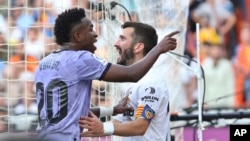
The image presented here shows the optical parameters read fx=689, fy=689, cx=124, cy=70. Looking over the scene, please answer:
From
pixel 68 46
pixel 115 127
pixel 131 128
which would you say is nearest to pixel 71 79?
pixel 68 46

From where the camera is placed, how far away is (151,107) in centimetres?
385

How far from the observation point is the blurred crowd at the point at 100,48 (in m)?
5.61

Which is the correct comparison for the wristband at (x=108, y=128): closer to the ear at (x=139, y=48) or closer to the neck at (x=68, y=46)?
the neck at (x=68, y=46)

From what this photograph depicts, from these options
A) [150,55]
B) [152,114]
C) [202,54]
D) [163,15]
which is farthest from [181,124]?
[202,54]

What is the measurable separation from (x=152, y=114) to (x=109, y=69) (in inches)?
22.7

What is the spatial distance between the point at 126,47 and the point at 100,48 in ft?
4.50

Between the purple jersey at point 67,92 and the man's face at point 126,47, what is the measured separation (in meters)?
0.78

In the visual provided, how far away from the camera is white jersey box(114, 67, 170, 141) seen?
3848mm

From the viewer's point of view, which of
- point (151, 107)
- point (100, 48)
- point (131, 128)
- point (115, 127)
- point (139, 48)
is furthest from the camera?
point (100, 48)

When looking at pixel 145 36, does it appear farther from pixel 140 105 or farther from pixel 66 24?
pixel 66 24

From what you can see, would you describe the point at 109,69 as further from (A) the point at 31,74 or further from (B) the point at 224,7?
(B) the point at 224,7

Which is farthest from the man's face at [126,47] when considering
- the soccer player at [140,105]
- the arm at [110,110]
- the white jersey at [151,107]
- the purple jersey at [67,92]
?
the purple jersey at [67,92]

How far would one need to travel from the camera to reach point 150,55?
3.40 metres

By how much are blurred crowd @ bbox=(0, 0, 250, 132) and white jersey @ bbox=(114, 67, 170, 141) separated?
1.14 m
